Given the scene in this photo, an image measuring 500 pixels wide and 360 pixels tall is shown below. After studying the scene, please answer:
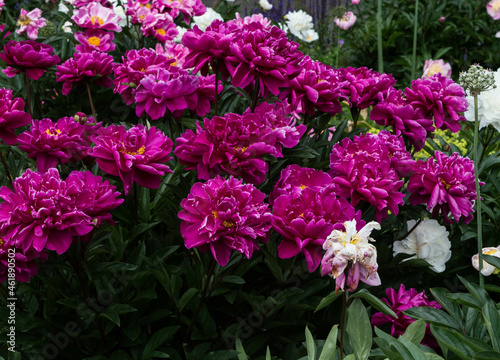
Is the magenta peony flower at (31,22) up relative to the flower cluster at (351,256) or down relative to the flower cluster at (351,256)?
down

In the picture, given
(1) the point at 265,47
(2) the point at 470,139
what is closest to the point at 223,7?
(2) the point at 470,139

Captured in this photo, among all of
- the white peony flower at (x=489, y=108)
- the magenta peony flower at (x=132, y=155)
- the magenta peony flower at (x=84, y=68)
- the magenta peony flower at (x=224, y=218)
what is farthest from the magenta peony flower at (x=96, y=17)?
the white peony flower at (x=489, y=108)

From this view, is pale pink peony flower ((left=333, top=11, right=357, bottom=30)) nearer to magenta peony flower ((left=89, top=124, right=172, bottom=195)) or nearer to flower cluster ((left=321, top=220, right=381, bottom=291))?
magenta peony flower ((left=89, top=124, right=172, bottom=195))

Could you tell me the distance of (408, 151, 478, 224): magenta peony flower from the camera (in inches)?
54.7

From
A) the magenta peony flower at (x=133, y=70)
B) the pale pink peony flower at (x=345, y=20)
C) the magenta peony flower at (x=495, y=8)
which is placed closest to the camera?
the magenta peony flower at (x=133, y=70)

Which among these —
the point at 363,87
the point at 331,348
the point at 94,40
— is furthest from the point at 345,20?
the point at 331,348

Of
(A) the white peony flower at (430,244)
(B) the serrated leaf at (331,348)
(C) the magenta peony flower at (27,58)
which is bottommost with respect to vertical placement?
(A) the white peony flower at (430,244)

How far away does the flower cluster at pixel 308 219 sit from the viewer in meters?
1.13

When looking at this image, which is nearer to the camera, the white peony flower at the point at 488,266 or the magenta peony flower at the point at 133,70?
the white peony flower at the point at 488,266

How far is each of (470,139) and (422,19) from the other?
2576 mm

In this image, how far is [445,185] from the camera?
4.66ft

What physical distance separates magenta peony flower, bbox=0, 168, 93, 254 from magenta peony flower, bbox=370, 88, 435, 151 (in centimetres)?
85

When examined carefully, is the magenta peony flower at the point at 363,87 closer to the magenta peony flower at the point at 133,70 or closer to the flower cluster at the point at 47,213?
the magenta peony flower at the point at 133,70

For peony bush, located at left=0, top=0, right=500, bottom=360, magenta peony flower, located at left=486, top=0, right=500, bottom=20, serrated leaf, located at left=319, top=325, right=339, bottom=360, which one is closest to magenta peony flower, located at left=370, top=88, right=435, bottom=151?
peony bush, located at left=0, top=0, right=500, bottom=360
